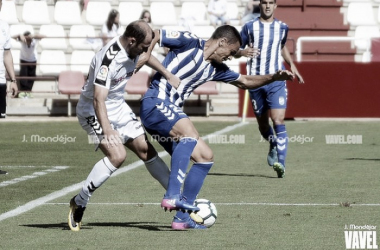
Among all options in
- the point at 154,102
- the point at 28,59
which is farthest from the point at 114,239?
the point at 28,59

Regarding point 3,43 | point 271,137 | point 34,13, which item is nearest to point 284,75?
point 271,137

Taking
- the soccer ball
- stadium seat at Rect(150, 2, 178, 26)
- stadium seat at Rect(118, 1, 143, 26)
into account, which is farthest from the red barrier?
the soccer ball

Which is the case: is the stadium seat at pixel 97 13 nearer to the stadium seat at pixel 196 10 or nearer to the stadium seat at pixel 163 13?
the stadium seat at pixel 163 13

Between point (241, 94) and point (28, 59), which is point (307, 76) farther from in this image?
point (28, 59)

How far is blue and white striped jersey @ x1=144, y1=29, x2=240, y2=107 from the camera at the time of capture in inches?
348

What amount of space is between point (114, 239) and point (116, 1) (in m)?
20.1

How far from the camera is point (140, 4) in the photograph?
89.1 ft

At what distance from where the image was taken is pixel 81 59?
25.9 metres

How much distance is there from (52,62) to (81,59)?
719mm

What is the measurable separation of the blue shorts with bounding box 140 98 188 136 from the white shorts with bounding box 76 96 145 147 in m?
0.14

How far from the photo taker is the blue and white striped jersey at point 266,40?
13.3 metres

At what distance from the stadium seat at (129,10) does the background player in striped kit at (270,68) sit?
43.7 ft

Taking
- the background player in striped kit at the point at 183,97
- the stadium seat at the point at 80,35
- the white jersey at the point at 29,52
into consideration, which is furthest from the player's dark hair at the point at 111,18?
the background player in striped kit at the point at 183,97

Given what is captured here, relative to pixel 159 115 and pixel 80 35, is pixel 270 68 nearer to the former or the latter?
pixel 159 115
